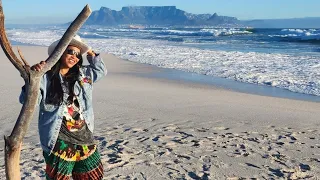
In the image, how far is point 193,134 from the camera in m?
6.45

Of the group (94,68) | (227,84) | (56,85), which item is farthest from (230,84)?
(56,85)

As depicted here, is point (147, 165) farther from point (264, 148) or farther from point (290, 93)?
point (290, 93)

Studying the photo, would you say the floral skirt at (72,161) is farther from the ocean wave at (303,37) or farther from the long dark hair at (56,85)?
the ocean wave at (303,37)

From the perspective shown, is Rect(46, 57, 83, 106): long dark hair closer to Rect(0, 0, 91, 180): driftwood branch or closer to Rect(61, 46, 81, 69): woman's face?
Rect(61, 46, 81, 69): woman's face

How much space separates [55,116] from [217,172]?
251 centimetres

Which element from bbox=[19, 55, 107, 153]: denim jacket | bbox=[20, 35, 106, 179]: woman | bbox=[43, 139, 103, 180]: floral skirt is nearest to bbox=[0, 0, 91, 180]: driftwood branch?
bbox=[19, 55, 107, 153]: denim jacket

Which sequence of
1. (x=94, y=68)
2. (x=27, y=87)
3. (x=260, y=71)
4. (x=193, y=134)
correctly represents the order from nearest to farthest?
(x=27, y=87), (x=94, y=68), (x=193, y=134), (x=260, y=71)

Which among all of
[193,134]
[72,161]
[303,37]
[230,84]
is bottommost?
[303,37]

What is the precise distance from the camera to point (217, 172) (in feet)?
15.7

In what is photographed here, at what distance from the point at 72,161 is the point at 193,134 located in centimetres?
367

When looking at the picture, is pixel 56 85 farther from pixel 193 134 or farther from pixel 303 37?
pixel 303 37

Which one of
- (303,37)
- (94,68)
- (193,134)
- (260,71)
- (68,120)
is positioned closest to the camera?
(68,120)

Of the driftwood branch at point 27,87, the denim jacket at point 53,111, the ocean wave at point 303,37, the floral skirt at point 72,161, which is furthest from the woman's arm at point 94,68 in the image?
the ocean wave at point 303,37

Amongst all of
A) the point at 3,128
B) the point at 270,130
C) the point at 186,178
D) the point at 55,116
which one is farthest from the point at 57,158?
the point at 270,130
